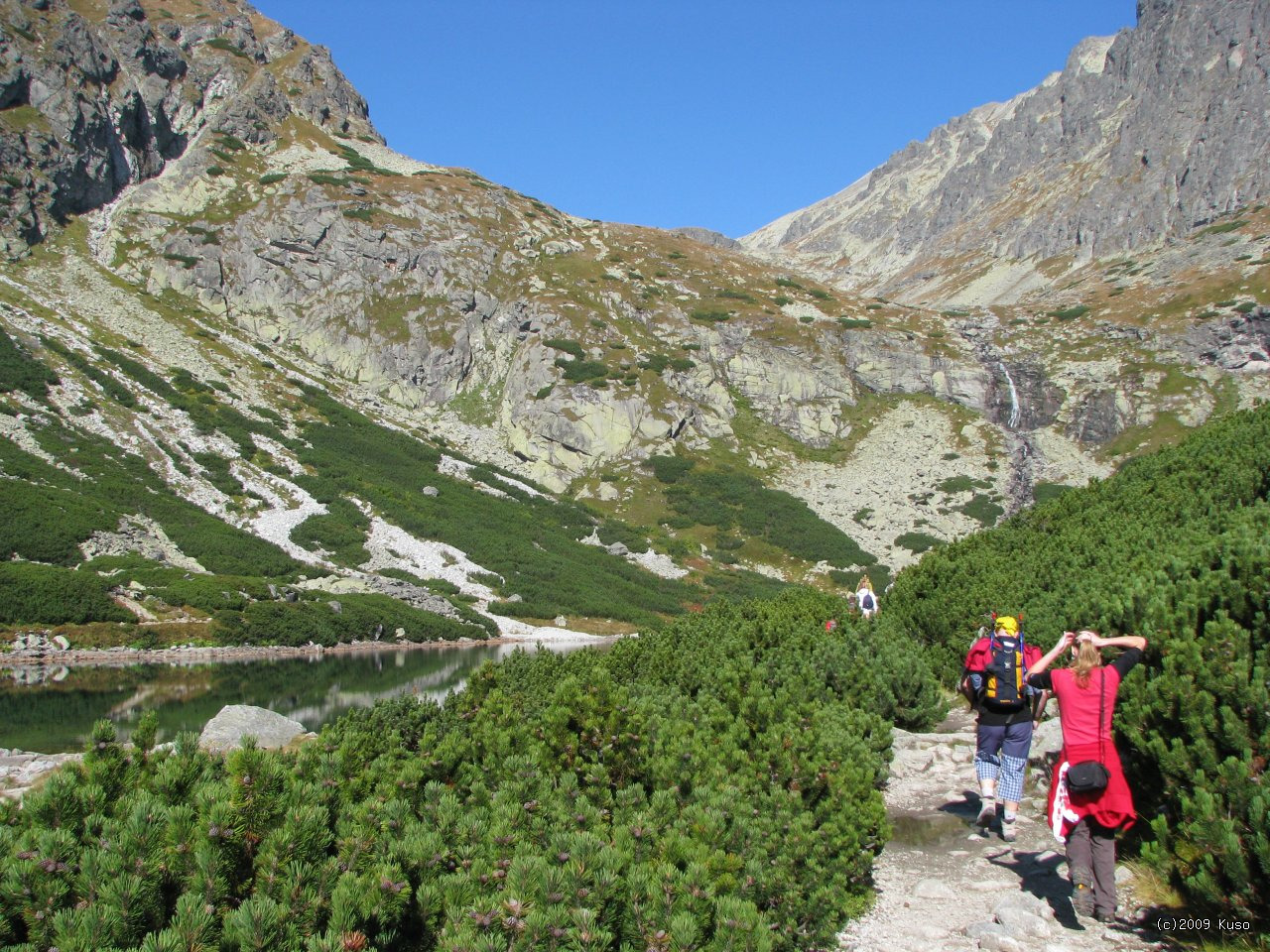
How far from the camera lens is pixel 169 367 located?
69500 mm

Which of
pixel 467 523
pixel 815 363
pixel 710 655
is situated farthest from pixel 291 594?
pixel 815 363

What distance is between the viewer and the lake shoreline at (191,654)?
30281 mm

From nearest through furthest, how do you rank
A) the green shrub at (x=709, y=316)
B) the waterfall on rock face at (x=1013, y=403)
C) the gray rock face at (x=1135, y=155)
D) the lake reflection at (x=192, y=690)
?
the lake reflection at (x=192, y=690), the waterfall on rock face at (x=1013, y=403), the green shrub at (x=709, y=316), the gray rock face at (x=1135, y=155)

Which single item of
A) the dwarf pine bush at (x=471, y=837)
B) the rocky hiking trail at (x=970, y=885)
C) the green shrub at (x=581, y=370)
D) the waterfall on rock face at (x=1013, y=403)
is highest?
the waterfall on rock face at (x=1013, y=403)

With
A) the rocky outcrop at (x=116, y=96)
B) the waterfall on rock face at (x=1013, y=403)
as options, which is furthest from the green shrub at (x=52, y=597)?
the waterfall on rock face at (x=1013, y=403)

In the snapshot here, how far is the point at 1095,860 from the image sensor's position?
228 inches

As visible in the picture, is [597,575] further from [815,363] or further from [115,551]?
[815,363]

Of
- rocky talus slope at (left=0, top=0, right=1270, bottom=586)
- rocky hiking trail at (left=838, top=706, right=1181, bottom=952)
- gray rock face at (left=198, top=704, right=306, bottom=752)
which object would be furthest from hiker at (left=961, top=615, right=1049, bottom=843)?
rocky talus slope at (left=0, top=0, right=1270, bottom=586)

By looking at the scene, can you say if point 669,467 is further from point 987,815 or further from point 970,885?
point 970,885

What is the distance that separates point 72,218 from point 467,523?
61.5 m

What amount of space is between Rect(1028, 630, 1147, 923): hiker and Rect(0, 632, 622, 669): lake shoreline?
22.0 m

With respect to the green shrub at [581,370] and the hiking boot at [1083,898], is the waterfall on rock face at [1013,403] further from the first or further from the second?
the hiking boot at [1083,898]

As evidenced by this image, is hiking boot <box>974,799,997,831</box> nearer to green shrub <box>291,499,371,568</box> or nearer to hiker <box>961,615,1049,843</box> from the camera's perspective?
hiker <box>961,615,1049,843</box>

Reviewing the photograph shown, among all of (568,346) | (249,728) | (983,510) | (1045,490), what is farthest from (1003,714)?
(568,346)
